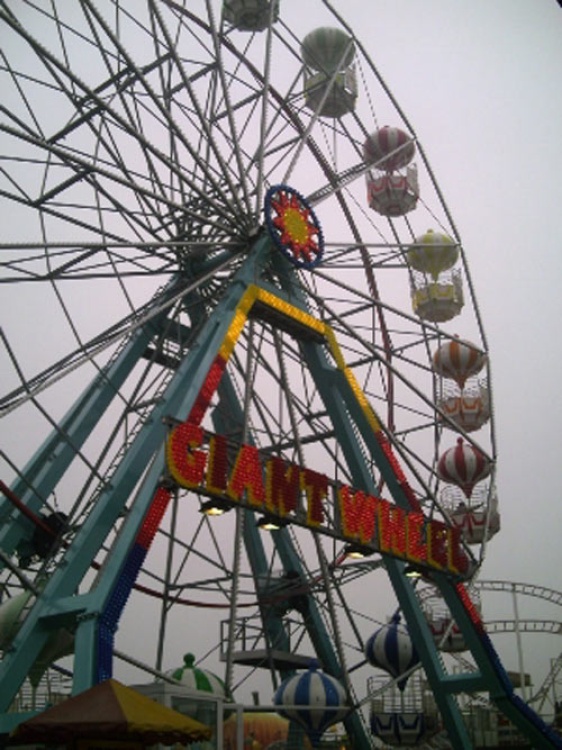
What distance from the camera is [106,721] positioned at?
8.30 metres

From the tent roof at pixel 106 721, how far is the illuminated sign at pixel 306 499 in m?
4.09

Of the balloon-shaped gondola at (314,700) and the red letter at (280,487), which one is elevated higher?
the red letter at (280,487)

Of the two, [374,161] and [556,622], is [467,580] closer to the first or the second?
[374,161]

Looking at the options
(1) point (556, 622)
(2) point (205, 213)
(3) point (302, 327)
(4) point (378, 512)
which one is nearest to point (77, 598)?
(4) point (378, 512)

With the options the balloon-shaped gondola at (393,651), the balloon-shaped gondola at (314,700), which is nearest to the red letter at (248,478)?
the balloon-shaped gondola at (314,700)

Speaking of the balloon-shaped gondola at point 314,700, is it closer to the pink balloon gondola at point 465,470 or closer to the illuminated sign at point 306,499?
the illuminated sign at point 306,499

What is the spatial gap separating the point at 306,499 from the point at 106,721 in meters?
6.97

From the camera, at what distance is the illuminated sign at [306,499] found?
1310cm

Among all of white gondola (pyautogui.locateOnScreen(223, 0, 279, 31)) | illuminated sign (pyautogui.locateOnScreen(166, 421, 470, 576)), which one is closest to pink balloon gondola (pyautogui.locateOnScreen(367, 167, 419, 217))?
white gondola (pyautogui.locateOnScreen(223, 0, 279, 31))

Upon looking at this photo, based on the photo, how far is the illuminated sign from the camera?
13102 mm

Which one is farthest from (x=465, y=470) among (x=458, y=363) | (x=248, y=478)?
(x=248, y=478)

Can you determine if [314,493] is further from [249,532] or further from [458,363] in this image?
[458,363]

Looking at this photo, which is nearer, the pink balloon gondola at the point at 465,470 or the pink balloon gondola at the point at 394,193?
the pink balloon gondola at the point at 394,193

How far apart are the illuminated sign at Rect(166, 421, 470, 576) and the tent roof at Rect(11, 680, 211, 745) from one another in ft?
13.4
